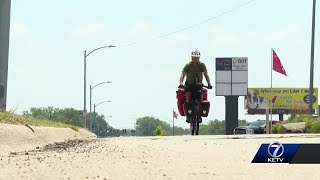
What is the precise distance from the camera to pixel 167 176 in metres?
6.68

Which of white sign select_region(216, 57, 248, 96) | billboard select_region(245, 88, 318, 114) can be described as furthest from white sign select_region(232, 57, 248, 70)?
billboard select_region(245, 88, 318, 114)

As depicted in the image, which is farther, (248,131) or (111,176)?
(248,131)

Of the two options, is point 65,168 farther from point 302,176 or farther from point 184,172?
point 302,176

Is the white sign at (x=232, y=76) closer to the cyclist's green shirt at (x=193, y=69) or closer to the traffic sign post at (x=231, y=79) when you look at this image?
the traffic sign post at (x=231, y=79)

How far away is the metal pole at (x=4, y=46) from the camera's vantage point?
15336mm

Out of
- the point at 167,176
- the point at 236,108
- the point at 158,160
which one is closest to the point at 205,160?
the point at 158,160

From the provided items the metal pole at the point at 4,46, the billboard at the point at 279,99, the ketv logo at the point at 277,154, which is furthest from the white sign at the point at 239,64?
the ketv logo at the point at 277,154

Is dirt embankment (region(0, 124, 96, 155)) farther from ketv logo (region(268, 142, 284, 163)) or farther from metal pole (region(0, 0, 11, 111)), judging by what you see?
ketv logo (region(268, 142, 284, 163))

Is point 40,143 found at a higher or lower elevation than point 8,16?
lower

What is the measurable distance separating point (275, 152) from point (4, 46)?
9.27 m

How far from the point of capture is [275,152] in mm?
7902

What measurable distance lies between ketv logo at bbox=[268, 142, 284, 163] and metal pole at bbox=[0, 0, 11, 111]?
897cm

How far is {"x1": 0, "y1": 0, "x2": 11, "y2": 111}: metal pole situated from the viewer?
15.3 meters

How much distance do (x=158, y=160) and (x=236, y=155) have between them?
1.55 metres
